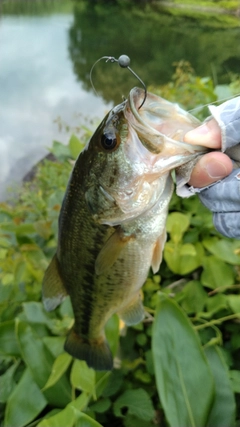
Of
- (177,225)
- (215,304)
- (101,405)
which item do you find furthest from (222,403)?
(177,225)

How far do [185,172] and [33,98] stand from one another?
1109cm

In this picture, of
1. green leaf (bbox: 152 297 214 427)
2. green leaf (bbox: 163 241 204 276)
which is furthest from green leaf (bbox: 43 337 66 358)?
green leaf (bbox: 163 241 204 276)

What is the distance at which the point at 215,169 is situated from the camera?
A: 1314 millimetres

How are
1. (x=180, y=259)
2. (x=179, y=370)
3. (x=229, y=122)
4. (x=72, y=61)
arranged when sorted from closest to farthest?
(x=229, y=122)
(x=179, y=370)
(x=180, y=259)
(x=72, y=61)

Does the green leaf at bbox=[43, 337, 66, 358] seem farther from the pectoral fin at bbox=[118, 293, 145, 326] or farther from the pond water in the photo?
the pond water

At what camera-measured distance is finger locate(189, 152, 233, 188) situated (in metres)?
1.30

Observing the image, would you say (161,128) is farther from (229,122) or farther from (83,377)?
(83,377)

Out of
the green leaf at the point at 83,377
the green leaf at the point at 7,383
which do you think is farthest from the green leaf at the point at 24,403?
the green leaf at the point at 83,377

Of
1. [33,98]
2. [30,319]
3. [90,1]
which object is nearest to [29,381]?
[30,319]

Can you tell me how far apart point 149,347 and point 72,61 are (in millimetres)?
14798

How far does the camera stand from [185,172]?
1389 millimetres

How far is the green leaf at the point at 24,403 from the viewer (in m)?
2.07

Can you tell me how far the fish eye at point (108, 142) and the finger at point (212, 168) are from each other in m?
0.30

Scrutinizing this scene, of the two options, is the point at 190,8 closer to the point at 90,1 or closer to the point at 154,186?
the point at 90,1
